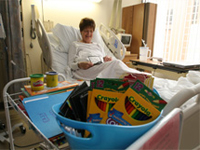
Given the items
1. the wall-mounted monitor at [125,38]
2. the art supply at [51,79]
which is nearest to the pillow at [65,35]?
the wall-mounted monitor at [125,38]

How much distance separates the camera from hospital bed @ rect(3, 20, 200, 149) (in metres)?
0.45

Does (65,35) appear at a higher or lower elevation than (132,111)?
higher

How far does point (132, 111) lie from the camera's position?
44cm

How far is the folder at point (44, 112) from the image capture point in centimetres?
57

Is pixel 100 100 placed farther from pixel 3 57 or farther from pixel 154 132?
pixel 3 57

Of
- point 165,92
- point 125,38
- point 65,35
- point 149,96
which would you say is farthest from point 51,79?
point 125,38

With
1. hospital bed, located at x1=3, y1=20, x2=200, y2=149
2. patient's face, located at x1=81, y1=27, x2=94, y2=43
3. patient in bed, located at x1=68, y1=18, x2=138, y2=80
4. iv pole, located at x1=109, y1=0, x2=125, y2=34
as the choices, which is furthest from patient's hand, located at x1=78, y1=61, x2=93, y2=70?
iv pole, located at x1=109, y1=0, x2=125, y2=34

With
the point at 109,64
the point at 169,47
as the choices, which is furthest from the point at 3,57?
the point at 169,47

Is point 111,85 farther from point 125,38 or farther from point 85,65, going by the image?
point 125,38

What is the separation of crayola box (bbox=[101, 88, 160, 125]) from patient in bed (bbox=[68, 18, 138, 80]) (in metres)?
→ 0.98

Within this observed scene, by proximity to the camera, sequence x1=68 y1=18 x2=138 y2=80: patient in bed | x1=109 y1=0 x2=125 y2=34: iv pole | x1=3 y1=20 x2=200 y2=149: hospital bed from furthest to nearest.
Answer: x1=109 y1=0 x2=125 y2=34: iv pole, x1=68 y1=18 x2=138 y2=80: patient in bed, x1=3 y1=20 x2=200 y2=149: hospital bed

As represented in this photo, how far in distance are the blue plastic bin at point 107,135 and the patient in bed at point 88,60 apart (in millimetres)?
1056

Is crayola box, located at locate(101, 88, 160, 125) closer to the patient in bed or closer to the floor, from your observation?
the patient in bed

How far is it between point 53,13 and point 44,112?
239 centimetres
